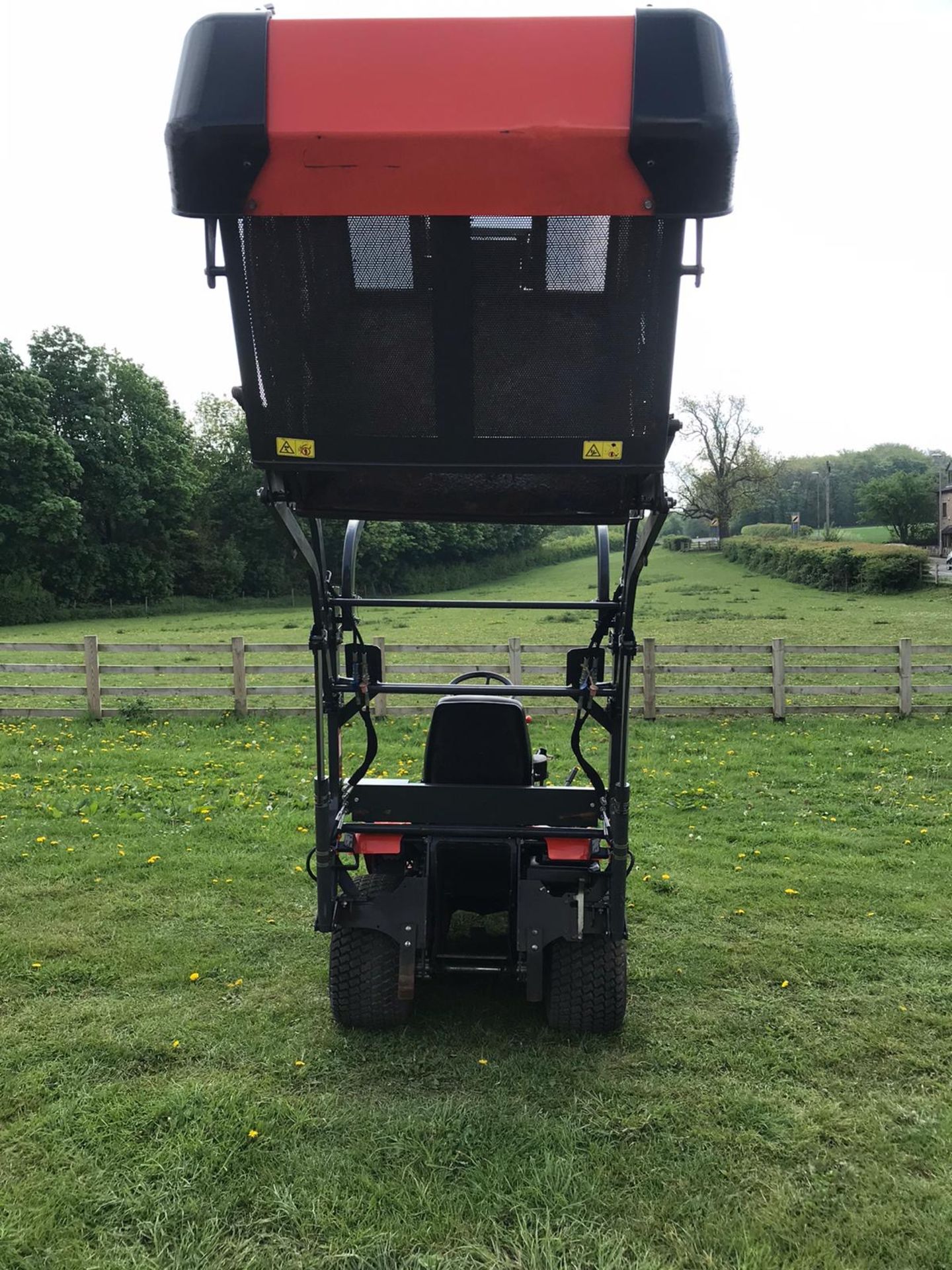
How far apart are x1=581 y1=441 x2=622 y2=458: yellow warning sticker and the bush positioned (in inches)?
1460

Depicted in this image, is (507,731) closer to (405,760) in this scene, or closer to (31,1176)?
(31,1176)

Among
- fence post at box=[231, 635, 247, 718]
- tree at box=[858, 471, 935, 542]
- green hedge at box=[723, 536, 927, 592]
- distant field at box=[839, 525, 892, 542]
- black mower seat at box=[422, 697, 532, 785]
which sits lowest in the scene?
fence post at box=[231, 635, 247, 718]

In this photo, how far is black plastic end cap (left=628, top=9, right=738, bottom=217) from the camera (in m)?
2.39

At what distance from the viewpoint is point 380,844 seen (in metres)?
4.04

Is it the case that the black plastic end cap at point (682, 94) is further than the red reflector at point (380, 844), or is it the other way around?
the red reflector at point (380, 844)

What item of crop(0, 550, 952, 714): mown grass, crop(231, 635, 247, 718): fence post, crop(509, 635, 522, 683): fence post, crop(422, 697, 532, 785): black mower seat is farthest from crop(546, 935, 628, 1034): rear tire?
crop(0, 550, 952, 714): mown grass

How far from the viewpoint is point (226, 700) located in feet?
39.5

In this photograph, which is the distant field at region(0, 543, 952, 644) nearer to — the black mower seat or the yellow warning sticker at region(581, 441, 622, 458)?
the black mower seat

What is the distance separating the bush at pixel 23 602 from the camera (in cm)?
3562

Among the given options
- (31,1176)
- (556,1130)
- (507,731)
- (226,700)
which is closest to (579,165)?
(507,731)

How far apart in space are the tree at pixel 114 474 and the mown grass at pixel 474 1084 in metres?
38.0

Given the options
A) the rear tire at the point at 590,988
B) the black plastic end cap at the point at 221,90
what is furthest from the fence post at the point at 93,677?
the black plastic end cap at the point at 221,90

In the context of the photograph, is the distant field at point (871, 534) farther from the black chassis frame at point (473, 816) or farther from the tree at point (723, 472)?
the black chassis frame at point (473, 816)

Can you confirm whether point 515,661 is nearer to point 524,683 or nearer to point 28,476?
point 524,683
